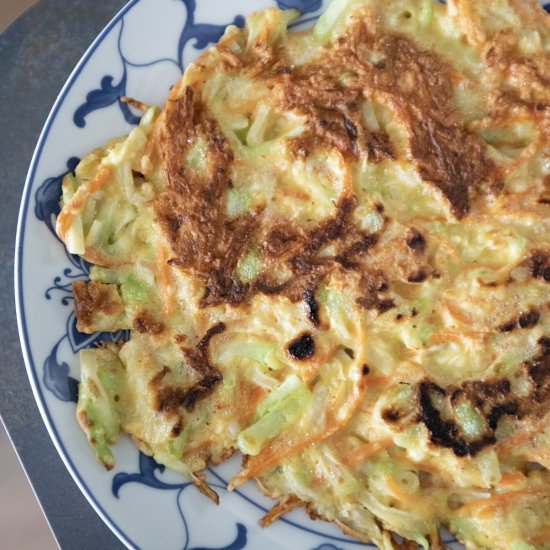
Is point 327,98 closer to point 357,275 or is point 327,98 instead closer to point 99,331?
point 357,275

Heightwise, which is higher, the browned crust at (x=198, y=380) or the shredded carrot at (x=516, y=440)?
the browned crust at (x=198, y=380)

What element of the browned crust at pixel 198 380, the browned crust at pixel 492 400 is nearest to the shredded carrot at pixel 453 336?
the browned crust at pixel 492 400

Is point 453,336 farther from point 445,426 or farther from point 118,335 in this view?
point 118,335

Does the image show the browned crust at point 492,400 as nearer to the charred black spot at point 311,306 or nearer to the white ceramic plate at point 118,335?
the charred black spot at point 311,306

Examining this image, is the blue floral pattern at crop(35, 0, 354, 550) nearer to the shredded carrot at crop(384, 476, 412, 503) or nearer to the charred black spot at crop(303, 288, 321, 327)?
the shredded carrot at crop(384, 476, 412, 503)

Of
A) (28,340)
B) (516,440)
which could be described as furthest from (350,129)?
(28,340)

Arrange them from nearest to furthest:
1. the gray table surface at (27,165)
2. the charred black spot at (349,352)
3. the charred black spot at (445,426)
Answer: the charred black spot at (445,426) → the charred black spot at (349,352) → the gray table surface at (27,165)
